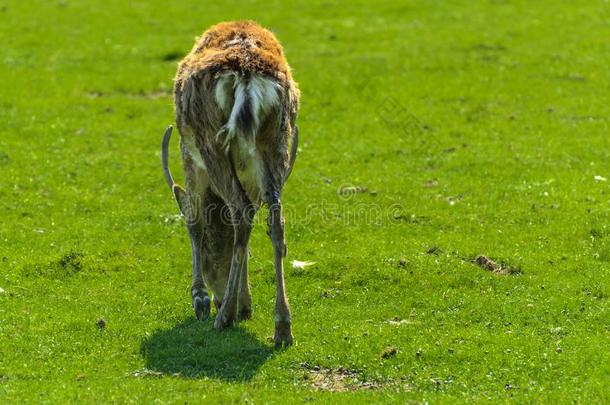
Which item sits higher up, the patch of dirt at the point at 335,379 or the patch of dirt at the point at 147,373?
the patch of dirt at the point at 335,379

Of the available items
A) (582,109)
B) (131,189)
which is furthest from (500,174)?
(131,189)

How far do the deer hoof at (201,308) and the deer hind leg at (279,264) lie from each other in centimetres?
152

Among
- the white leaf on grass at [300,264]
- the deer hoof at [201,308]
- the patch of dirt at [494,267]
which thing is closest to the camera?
the deer hoof at [201,308]

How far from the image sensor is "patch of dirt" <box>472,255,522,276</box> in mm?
12953

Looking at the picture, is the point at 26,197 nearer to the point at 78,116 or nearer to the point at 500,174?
the point at 78,116

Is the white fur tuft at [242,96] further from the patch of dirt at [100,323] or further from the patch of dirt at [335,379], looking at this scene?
the patch of dirt at [100,323]

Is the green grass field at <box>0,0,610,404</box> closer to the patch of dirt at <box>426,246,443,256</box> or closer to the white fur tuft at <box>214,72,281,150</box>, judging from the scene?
the patch of dirt at <box>426,246,443,256</box>

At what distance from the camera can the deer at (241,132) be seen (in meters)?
9.91

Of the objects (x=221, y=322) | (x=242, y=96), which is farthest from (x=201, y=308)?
(x=242, y=96)

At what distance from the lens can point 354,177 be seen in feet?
57.7

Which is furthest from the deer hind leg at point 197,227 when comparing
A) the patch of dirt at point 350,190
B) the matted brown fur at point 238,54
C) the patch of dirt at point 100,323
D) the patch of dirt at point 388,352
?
the patch of dirt at point 350,190

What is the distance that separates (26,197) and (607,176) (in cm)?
1026

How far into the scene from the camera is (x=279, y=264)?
10094 millimetres

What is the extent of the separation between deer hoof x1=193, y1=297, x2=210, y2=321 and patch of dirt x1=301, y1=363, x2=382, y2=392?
206 cm
